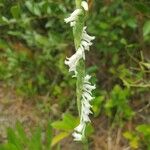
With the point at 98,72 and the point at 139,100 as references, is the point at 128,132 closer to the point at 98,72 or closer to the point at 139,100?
the point at 139,100

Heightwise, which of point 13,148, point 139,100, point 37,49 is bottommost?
point 13,148

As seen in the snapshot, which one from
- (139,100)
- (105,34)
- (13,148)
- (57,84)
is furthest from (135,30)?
(13,148)

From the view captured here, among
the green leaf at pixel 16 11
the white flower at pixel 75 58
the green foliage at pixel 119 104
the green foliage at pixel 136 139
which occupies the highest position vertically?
the green leaf at pixel 16 11

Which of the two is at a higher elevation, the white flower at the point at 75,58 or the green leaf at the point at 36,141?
the white flower at the point at 75,58

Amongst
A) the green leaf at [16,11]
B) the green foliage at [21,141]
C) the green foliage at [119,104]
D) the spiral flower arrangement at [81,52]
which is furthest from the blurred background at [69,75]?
the spiral flower arrangement at [81,52]

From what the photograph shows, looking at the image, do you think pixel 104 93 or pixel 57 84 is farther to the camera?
pixel 57 84

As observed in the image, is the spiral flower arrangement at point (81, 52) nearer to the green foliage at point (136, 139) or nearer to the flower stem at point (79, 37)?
the flower stem at point (79, 37)

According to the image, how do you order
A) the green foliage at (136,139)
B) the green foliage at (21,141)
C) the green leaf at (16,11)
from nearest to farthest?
the green foliage at (21,141) < the green leaf at (16,11) < the green foliage at (136,139)

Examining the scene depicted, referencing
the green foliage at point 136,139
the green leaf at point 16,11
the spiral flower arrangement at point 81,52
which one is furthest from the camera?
the green foliage at point 136,139

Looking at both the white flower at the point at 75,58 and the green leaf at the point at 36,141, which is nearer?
the white flower at the point at 75,58
